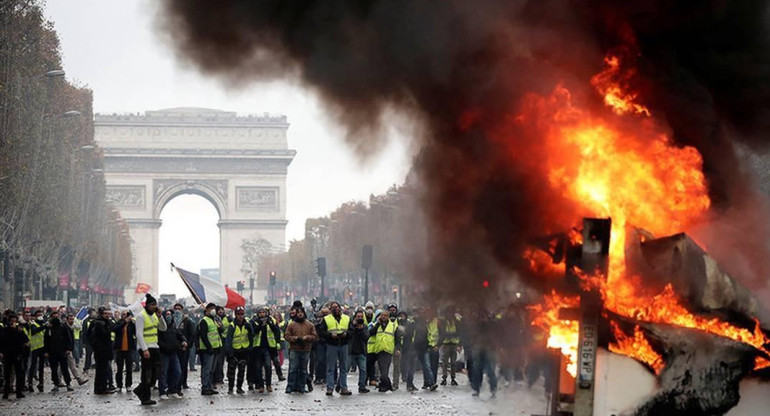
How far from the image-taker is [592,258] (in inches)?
408

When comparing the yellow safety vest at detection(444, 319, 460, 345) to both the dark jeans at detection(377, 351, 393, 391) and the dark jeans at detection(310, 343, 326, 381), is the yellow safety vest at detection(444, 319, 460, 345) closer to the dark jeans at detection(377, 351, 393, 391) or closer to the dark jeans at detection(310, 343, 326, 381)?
the dark jeans at detection(377, 351, 393, 391)

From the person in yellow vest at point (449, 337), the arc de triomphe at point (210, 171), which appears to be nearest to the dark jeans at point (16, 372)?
the person in yellow vest at point (449, 337)

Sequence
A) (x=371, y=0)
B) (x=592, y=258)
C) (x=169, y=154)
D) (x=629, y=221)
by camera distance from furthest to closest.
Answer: (x=169, y=154)
(x=371, y=0)
(x=629, y=221)
(x=592, y=258)

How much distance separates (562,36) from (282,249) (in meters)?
120

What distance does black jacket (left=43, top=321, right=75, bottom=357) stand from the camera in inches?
1021

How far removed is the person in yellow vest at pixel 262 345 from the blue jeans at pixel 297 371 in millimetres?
571

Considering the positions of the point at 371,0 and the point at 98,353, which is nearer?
the point at 371,0

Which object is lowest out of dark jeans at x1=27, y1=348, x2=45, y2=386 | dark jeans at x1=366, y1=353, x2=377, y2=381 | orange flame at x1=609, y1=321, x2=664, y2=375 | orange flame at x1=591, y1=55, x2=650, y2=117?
dark jeans at x1=27, y1=348, x2=45, y2=386

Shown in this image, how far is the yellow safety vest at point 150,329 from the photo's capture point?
22094 mm

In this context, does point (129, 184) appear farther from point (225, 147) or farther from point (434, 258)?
point (434, 258)

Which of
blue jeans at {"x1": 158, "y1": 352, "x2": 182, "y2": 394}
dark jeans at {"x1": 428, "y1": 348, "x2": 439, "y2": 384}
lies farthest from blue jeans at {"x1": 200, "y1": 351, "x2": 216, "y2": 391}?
dark jeans at {"x1": 428, "y1": 348, "x2": 439, "y2": 384}

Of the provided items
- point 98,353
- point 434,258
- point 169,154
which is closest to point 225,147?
point 169,154

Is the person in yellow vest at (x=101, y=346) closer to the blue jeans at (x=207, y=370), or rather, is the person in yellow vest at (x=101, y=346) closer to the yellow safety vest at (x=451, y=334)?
the blue jeans at (x=207, y=370)

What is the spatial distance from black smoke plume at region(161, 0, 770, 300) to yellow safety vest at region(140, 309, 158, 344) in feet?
31.7
